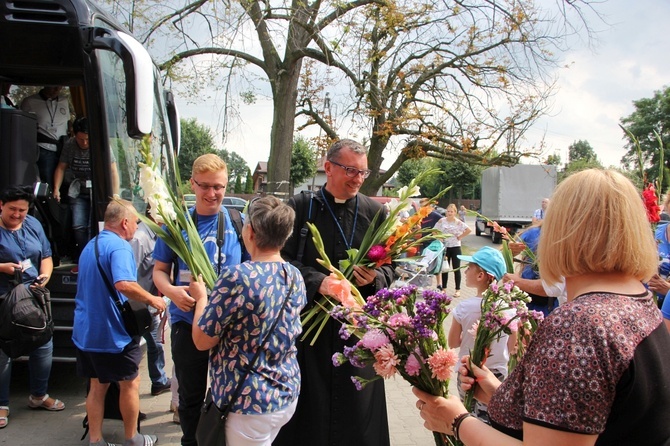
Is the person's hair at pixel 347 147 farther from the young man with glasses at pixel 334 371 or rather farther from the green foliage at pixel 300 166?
the green foliage at pixel 300 166

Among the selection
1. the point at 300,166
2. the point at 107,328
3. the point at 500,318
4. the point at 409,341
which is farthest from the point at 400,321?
the point at 300,166

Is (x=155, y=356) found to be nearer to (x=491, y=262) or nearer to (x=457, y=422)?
(x=491, y=262)

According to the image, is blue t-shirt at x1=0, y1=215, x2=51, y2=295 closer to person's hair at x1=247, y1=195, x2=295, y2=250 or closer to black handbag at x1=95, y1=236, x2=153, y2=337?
black handbag at x1=95, y1=236, x2=153, y2=337

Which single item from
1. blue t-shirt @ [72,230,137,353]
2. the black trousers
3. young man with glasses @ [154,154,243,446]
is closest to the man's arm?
young man with glasses @ [154,154,243,446]

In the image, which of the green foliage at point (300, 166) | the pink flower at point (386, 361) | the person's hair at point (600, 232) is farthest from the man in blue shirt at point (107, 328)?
the green foliage at point (300, 166)

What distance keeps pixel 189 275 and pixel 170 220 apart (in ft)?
1.52

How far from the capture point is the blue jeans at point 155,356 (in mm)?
4957

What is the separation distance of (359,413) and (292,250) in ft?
3.52

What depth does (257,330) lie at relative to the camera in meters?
2.41

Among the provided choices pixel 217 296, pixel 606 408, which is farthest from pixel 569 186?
pixel 217 296

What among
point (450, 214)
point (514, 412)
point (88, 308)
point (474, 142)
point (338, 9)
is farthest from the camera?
point (474, 142)

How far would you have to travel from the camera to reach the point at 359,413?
121 inches

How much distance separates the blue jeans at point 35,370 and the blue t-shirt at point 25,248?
60 cm

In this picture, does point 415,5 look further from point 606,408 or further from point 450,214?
point 606,408
